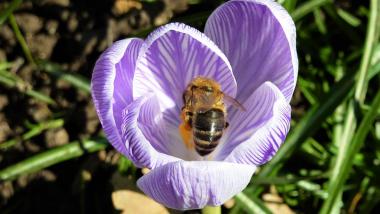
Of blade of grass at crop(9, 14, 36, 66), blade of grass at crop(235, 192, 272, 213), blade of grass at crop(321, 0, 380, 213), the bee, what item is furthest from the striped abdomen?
blade of grass at crop(9, 14, 36, 66)

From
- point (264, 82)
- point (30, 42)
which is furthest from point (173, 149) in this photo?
point (30, 42)

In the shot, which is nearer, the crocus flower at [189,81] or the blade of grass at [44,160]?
the crocus flower at [189,81]

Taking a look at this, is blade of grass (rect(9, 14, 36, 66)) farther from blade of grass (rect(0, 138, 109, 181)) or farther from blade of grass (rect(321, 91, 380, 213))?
blade of grass (rect(321, 91, 380, 213))

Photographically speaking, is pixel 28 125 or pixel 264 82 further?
pixel 28 125

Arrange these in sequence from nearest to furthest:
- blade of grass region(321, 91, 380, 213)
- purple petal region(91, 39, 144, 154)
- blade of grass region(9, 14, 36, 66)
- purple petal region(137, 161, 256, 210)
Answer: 1. purple petal region(137, 161, 256, 210)
2. purple petal region(91, 39, 144, 154)
3. blade of grass region(321, 91, 380, 213)
4. blade of grass region(9, 14, 36, 66)

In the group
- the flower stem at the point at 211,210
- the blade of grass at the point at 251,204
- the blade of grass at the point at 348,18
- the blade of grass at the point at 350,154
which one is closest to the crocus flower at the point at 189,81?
the flower stem at the point at 211,210

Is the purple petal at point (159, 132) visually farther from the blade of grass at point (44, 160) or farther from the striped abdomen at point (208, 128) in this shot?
the blade of grass at point (44, 160)

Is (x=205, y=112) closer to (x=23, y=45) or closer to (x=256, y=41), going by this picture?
(x=256, y=41)

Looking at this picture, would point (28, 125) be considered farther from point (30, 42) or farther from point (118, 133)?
point (118, 133)
